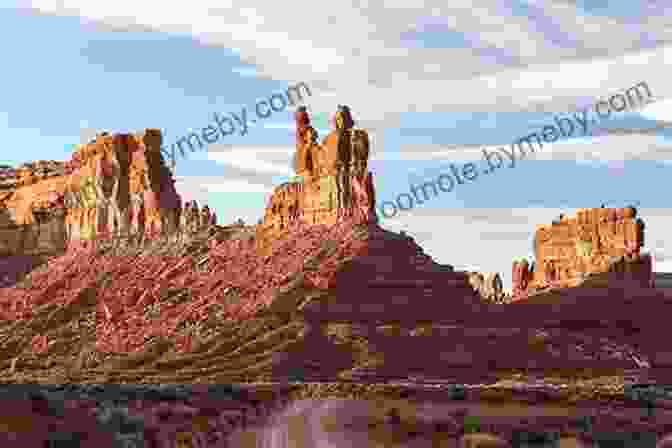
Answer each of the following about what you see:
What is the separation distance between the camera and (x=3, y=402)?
27.7m

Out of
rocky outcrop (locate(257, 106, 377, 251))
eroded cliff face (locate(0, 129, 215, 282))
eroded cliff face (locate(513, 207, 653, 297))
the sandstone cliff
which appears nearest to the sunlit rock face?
eroded cliff face (locate(0, 129, 215, 282))

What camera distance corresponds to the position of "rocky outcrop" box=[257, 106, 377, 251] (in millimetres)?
94438

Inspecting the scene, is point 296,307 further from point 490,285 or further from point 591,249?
point 490,285

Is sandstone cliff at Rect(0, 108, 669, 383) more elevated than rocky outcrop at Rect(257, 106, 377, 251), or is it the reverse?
rocky outcrop at Rect(257, 106, 377, 251)

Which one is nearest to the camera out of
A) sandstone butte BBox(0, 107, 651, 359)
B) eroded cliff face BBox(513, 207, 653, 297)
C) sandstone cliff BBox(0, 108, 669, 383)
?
sandstone cliff BBox(0, 108, 669, 383)

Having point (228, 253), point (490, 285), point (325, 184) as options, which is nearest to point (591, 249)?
point (490, 285)

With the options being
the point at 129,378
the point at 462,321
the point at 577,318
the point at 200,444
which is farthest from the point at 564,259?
the point at 200,444

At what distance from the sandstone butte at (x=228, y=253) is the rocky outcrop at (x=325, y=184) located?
0.45 ft

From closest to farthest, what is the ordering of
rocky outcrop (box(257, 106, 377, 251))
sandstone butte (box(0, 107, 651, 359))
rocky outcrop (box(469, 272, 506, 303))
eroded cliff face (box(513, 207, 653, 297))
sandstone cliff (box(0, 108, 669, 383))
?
sandstone cliff (box(0, 108, 669, 383)) < sandstone butte (box(0, 107, 651, 359)) < rocky outcrop (box(257, 106, 377, 251)) < eroded cliff face (box(513, 207, 653, 297)) < rocky outcrop (box(469, 272, 506, 303))

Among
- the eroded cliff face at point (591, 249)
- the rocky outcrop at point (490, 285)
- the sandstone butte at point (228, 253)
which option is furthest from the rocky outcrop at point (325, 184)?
the rocky outcrop at point (490, 285)

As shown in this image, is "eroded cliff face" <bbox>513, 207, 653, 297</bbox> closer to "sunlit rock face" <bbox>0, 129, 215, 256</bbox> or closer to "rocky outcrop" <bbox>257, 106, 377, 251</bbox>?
"rocky outcrop" <bbox>257, 106, 377, 251</bbox>

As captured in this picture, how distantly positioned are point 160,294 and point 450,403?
72310 mm

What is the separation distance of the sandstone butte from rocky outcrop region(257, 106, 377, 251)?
0.14m

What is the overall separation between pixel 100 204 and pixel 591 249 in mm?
70613
